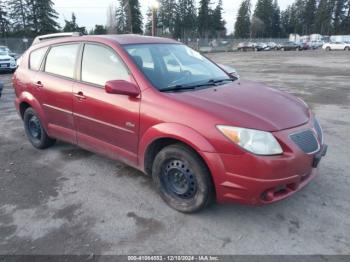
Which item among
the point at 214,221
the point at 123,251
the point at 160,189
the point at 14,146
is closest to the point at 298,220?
the point at 214,221

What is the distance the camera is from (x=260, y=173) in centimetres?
293

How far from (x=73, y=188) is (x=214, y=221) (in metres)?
1.84

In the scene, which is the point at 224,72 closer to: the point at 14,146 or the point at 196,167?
the point at 196,167

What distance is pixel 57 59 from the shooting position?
15.8 feet

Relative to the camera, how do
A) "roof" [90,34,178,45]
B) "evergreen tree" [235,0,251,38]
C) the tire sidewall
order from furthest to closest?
"evergreen tree" [235,0,251,38], the tire sidewall, "roof" [90,34,178,45]

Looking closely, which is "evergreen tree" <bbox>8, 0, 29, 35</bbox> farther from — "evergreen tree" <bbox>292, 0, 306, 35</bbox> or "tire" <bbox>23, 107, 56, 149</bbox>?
"evergreen tree" <bbox>292, 0, 306, 35</bbox>

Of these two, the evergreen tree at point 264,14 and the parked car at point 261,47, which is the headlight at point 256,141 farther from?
the evergreen tree at point 264,14

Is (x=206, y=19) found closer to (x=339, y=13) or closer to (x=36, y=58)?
(x=339, y=13)

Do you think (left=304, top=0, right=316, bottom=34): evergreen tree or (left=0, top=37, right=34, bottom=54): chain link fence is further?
(left=304, top=0, right=316, bottom=34): evergreen tree

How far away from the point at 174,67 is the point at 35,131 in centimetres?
280

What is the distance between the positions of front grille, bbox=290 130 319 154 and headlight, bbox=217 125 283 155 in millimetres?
242

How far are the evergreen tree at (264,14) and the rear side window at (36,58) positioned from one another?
99.8m

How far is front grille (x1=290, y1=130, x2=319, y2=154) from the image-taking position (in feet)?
10.2

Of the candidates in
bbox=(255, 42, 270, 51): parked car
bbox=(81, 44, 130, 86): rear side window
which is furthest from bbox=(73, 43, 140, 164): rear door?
bbox=(255, 42, 270, 51): parked car
